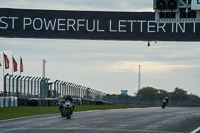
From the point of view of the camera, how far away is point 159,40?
33812 mm

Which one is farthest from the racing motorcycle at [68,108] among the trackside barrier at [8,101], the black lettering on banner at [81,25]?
the trackside barrier at [8,101]

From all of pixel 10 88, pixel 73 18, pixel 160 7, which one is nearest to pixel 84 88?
pixel 10 88

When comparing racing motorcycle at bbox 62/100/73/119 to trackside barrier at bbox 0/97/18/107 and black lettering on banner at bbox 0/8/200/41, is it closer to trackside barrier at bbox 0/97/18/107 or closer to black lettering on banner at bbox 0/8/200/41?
black lettering on banner at bbox 0/8/200/41

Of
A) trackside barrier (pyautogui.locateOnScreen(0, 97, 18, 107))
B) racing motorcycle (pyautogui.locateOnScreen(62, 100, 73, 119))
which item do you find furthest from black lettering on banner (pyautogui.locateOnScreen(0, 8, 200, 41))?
trackside barrier (pyautogui.locateOnScreen(0, 97, 18, 107))

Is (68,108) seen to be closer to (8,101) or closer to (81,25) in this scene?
(81,25)

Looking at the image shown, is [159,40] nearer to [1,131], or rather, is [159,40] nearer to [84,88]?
[1,131]

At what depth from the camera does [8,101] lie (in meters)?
43.2

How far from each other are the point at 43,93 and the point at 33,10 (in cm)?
1563

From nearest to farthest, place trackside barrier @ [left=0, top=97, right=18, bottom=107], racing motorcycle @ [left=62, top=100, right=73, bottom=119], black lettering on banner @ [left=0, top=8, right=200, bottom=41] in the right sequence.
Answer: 1. racing motorcycle @ [left=62, top=100, right=73, bottom=119]
2. black lettering on banner @ [left=0, top=8, right=200, bottom=41]
3. trackside barrier @ [left=0, top=97, right=18, bottom=107]

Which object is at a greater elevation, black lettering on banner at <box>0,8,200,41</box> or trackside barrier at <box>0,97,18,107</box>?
black lettering on banner at <box>0,8,200,41</box>

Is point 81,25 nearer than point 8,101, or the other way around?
point 81,25

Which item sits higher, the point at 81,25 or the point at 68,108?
the point at 81,25

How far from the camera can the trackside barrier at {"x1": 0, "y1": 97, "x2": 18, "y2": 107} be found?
41716 mm

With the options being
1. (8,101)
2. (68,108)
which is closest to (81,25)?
(68,108)
